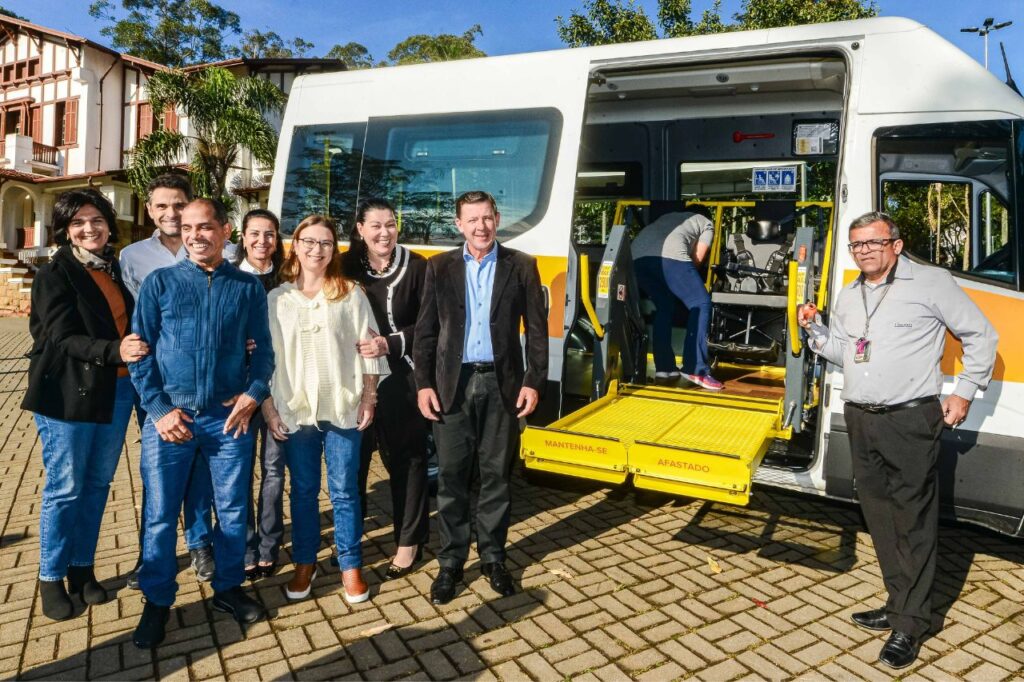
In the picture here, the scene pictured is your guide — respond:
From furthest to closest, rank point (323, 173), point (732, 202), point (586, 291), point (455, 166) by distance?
point (732, 202) < point (323, 173) < point (455, 166) < point (586, 291)

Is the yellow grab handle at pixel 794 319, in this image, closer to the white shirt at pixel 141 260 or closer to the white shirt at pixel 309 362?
the white shirt at pixel 309 362

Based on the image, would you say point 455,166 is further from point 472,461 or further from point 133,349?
point 133,349

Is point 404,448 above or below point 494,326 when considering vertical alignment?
below

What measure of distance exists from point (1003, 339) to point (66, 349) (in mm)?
4449

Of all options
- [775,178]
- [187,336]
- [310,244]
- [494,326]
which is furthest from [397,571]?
[775,178]

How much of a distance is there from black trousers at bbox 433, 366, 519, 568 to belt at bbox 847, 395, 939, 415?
5.32 feet

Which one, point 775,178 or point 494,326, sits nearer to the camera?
point 494,326

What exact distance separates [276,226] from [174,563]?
5.77 ft

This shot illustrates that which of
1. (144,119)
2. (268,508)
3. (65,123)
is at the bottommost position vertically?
(268,508)

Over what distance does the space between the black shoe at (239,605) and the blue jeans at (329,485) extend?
11.5 inches

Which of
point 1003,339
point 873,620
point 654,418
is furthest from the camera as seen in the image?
point 654,418

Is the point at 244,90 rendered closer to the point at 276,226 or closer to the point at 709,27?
the point at 709,27

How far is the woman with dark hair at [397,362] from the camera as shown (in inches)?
153

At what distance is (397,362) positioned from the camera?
3.95 meters
